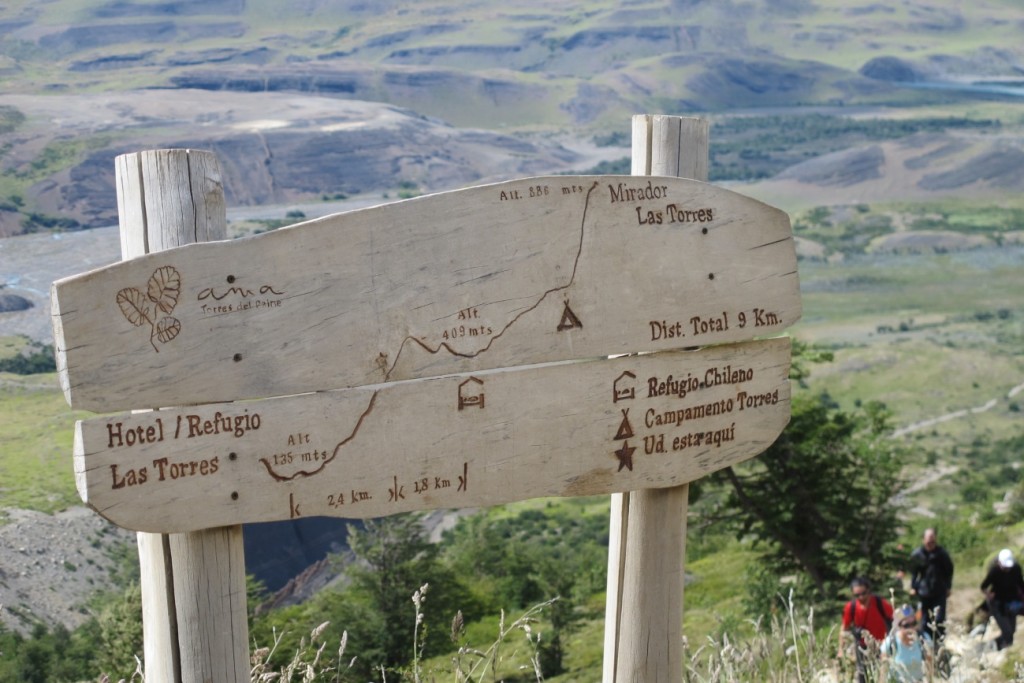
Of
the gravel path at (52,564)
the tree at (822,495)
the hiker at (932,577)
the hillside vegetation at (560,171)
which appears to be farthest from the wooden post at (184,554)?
the tree at (822,495)

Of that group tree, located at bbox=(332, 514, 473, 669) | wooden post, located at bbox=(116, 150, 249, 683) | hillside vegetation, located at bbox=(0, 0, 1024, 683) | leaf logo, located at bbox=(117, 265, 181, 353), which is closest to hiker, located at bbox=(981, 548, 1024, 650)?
hillside vegetation, located at bbox=(0, 0, 1024, 683)

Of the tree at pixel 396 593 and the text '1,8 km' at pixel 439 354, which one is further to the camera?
the tree at pixel 396 593

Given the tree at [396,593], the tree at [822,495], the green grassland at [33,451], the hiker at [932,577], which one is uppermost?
the hiker at [932,577]

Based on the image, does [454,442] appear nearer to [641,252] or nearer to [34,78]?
[641,252]

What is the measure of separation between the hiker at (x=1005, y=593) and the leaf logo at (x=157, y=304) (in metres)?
6.59

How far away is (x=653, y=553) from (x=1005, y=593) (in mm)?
5358

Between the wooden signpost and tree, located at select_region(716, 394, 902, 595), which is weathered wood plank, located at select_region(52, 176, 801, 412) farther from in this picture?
tree, located at select_region(716, 394, 902, 595)

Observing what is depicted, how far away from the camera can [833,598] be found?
63.6 ft

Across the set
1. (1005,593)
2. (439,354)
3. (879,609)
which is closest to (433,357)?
(439,354)

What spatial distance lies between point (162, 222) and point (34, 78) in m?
54.9

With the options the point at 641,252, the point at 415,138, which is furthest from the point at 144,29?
the point at 641,252

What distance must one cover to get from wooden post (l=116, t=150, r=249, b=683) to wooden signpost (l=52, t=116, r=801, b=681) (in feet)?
0.04

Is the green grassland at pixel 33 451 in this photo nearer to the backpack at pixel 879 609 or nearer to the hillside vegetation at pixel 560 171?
the hillside vegetation at pixel 560 171

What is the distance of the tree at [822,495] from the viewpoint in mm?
18609
